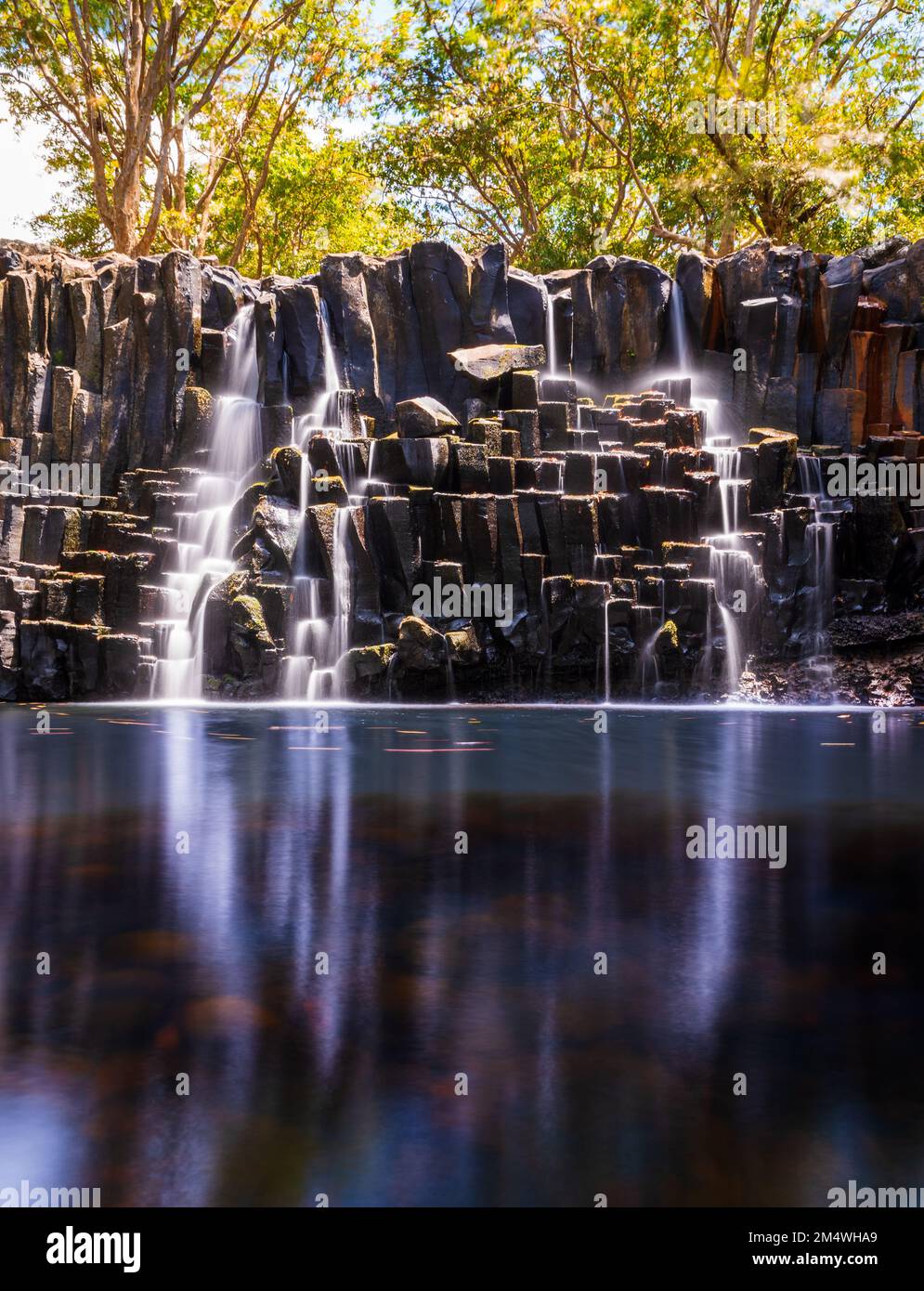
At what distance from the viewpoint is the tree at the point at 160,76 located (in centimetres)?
3006

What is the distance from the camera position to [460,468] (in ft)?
73.9

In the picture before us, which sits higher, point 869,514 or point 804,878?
point 869,514

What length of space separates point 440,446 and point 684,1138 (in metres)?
19.2

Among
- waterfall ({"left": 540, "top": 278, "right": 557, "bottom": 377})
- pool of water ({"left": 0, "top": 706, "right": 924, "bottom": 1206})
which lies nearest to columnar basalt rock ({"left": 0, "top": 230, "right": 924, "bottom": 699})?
waterfall ({"left": 540, "top": 278, "right": 557, "bottom": 377})

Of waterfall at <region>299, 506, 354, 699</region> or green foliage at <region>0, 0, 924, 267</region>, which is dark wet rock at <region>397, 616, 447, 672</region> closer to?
waterfall at <region>299, 506, 354, 699</region>

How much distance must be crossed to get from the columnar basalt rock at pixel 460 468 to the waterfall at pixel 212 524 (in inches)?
4.0

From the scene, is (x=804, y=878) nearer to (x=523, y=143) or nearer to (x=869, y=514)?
(x=869, y=514)

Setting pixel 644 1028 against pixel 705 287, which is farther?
pixel 705 287

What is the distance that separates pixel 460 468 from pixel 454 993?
1760 centimetres

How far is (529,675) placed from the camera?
71.3 feet

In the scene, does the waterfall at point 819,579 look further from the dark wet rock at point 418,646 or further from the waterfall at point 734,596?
the dark wet rock at point 418,646

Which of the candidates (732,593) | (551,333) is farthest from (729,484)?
(551,333)

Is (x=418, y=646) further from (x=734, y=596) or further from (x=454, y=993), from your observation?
(x=454, y=993)
